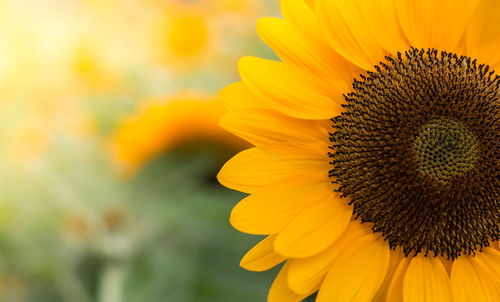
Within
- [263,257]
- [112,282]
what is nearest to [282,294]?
[263,257]

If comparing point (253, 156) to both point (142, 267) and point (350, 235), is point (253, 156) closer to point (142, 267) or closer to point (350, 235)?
point (350, 235)

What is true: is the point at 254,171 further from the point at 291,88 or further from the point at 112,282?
the point at 112,282

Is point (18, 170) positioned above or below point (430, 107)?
below

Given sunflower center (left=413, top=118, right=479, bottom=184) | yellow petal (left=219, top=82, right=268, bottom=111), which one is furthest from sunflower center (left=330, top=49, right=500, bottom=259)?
yellow petal (left=219, top=82, right=268, bottom=111)

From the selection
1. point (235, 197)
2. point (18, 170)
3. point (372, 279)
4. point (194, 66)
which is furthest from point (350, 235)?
point (194, 66)

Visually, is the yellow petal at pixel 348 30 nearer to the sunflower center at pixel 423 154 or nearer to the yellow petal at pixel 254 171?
the sunflower center at pixel 423 154

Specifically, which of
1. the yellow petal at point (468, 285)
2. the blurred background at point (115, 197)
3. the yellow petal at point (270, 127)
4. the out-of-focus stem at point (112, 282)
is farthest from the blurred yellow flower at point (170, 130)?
the yellow petal at point (468, 285)
